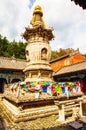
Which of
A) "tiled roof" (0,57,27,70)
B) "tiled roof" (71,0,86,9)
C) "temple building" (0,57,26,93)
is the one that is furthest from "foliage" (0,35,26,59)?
"tiled roof" (71,0,86,9)

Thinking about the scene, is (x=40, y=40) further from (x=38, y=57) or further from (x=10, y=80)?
(x=10, y=80)

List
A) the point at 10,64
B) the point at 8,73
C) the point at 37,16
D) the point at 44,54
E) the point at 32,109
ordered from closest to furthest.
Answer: the point at 32,109 < the point at 44,54 < the point at 37,16 < the point at 8,73 < the point at 10,64

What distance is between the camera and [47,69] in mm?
15188

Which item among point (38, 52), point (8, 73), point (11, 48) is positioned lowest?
point (8, 73)

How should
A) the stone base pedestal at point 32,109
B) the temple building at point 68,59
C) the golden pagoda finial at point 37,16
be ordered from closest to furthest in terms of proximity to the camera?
1. the stone base pedestal at point 32,109
2. the golden pagoda finial at point 37,16
3. the temple building at point 68,59

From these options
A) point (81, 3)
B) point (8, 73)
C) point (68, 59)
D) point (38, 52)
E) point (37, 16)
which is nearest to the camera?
point (81, 3)

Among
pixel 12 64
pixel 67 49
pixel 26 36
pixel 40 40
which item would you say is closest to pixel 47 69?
pixel 40 40

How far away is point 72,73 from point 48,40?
293 inches

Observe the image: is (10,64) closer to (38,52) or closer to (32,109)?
(38,52)

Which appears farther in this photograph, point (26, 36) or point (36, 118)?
point (26, 36)

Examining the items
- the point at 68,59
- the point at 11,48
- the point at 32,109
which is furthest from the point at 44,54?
the point at 11,48

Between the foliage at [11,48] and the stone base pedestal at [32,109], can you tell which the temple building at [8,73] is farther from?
the stone base pedestal at [32,109]

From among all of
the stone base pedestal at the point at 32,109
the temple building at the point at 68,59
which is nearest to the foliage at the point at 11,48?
the temple building at the point at 68,59

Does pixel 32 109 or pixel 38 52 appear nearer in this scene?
pixel 32 109
